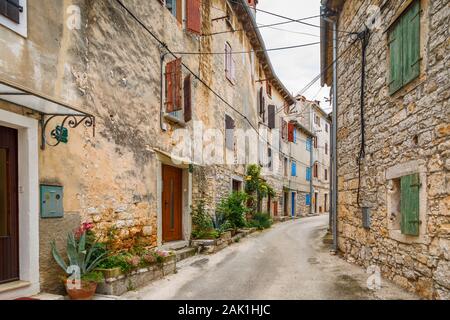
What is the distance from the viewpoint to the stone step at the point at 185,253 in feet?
24.1

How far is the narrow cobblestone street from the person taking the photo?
193 inches

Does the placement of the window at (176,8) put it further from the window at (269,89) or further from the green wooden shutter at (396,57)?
the window at (269,89)

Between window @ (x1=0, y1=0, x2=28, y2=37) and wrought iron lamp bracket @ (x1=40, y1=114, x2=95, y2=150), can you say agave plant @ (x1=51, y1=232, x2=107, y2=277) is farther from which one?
window @ (x1=0, y1=0, x2=28, y2=37)

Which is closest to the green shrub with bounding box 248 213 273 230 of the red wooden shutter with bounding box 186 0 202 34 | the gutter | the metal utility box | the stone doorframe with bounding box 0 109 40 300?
the gutter

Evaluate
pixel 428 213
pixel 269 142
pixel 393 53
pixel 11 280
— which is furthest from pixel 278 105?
pixel 11 280

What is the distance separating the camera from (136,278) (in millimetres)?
5168

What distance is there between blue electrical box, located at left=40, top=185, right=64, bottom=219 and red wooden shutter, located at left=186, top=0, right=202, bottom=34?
585cm

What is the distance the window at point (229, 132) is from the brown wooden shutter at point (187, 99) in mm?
3493

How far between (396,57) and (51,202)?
17.6 feet

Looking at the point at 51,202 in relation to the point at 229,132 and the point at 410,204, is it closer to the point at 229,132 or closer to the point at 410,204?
the point at 410,204

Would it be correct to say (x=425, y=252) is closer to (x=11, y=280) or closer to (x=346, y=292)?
(x=346, y=292)

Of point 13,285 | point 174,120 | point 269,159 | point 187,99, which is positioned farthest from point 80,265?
point 269,159

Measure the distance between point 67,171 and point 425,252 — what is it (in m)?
4.86

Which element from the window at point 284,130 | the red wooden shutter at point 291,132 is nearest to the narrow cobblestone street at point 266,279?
the window at point 284,130
